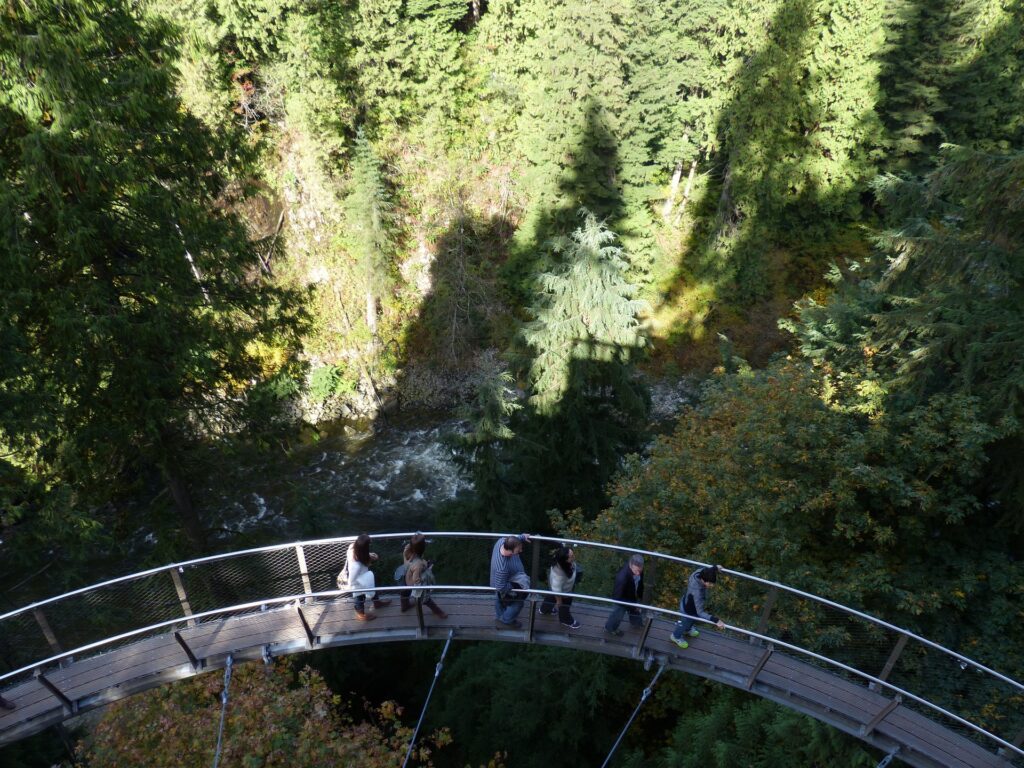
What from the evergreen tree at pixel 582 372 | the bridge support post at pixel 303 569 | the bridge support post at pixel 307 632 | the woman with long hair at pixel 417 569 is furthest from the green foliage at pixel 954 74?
the bridge support post at pixel 307 632

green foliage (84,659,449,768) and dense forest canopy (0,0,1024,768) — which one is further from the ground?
dense forest canopy (0,0,1024,768)

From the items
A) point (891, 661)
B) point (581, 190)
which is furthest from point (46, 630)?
point (581, 190)

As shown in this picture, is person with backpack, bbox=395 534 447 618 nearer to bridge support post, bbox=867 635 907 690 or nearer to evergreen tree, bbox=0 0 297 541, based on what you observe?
evergreen tree, bbox=0 0 297 541

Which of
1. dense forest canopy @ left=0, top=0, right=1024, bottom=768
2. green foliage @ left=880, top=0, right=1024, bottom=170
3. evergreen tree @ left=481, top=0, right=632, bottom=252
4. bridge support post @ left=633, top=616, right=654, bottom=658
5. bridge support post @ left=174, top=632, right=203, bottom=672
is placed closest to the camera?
bridge support post @ left=174, top=632, right=203, bottom=672

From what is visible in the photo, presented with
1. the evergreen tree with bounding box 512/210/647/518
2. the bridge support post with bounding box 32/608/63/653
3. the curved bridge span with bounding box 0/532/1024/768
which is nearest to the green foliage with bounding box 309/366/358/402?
the evergreen tree with bounding box 512/210/647/518

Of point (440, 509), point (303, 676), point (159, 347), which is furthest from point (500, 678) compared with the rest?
point (159, 347)

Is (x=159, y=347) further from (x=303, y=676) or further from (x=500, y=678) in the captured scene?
(x=500, y=678)

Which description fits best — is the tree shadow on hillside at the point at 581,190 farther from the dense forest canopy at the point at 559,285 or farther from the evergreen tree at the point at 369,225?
the evergreen tree at the point at 369,225

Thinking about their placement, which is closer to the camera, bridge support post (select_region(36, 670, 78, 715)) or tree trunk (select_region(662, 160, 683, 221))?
bridge support post (select_region(36, 670, 78, 715))
